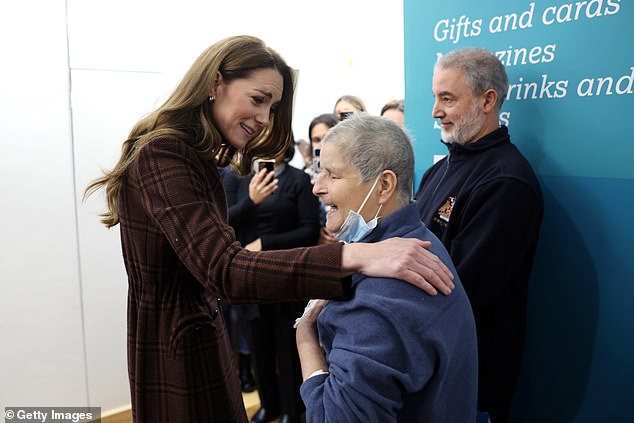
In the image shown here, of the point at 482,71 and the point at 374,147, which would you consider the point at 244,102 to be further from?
the point at 482,71

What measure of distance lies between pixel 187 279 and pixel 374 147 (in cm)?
60

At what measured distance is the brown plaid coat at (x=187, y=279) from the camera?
3.69 ft

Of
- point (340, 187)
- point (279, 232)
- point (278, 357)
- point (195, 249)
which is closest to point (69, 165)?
point (279, 232)

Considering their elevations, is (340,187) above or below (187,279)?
above

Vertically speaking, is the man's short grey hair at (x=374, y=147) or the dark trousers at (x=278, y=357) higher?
the man's short grey hair at (x=374, y=147)

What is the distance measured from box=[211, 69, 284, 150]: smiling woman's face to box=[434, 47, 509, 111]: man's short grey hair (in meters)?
0.86

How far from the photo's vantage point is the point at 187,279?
4.51 feet

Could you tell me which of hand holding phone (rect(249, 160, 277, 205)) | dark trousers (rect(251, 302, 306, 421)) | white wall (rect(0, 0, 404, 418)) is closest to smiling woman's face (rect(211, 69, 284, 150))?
hand holding phone (rect(249, 160, 277, 205))

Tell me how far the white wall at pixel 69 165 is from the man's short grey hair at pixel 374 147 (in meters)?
2.22

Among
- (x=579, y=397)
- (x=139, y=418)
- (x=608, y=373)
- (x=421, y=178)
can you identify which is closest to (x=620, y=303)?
(x=608, y=373)

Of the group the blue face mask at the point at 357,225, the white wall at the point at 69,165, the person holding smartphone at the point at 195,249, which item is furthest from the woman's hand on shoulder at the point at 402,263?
the white wall at the point at 69,165

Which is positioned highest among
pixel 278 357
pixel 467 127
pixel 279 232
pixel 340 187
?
pixel 467 127

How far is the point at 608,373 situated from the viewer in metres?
1.88

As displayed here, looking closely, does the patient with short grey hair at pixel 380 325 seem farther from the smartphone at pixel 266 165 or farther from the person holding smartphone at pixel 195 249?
the smartphone at pixel 266 165
